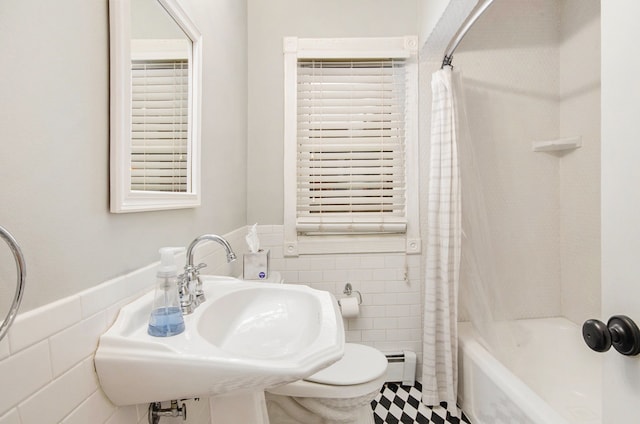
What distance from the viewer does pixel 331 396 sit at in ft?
4.03

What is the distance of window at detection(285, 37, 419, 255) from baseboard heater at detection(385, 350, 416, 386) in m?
0.69

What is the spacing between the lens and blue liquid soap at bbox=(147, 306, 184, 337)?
0.70 meters

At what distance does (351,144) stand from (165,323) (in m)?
1.54

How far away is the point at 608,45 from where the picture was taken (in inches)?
25.2

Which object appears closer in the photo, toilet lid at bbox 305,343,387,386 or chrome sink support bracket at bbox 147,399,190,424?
chrome sink support bracket at bbox 147,399,190,424

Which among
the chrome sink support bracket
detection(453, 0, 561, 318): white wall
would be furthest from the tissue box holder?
detection(453, 0, 561, 318): white wall

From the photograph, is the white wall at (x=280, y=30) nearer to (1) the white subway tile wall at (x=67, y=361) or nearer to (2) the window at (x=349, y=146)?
(2) the window at (x=349, y=146)

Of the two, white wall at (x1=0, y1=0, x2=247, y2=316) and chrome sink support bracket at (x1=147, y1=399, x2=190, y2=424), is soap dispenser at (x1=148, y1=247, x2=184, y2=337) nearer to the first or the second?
white wall at (x1=0, y1=0, x2=247, y2=316)

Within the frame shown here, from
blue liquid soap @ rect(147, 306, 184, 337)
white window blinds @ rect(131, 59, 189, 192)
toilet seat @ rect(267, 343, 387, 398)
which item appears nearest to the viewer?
blue liquid soap @ rect(147, 306, 184, 337)

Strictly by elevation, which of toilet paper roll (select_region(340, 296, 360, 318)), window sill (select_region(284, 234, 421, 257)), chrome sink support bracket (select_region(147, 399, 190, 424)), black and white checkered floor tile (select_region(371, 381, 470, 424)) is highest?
window sill (select_region(284, 234, 421, 257))

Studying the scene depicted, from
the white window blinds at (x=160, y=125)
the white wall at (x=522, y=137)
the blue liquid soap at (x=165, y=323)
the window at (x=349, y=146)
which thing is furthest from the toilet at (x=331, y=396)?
the white wall at (x=522, y=137)

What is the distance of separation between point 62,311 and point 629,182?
1.13 m

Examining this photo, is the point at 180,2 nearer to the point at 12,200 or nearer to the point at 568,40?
the point at 12,200

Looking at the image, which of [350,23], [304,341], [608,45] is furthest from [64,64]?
[350,23]
